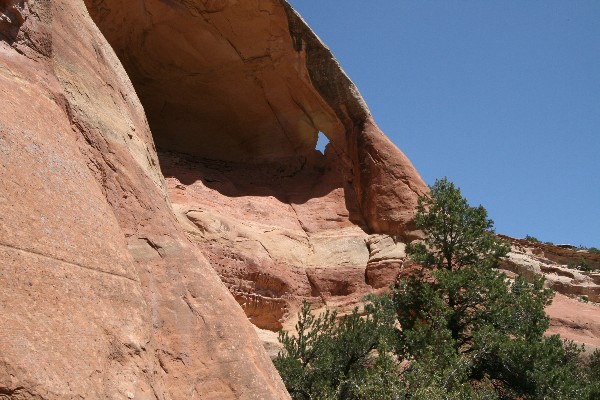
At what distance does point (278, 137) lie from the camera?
2184 cm

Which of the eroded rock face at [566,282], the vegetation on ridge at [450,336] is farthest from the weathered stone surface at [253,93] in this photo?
the eroded rock face at [566,282]

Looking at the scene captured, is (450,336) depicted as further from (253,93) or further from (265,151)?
(253,93)

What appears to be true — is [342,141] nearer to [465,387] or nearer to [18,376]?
[465,387]

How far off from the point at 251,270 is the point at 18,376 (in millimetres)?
12441

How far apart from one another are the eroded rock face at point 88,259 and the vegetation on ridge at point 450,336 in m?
5.87

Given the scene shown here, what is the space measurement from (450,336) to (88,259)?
1058cm

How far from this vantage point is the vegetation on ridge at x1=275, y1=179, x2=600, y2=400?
13.0 m

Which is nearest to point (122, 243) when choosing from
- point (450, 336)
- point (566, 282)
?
point (450, 336)

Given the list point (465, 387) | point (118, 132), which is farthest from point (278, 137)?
point (118, 132)

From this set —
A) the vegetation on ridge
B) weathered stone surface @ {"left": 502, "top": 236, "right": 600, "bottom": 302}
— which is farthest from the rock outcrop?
weathered stone surface @ {"left": 502, "top": 236, "right": 600, "bottom": 302}

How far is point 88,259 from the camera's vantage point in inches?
198

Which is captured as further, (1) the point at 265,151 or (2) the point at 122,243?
(1) the point at 265,151

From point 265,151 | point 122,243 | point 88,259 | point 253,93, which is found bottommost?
point 88,259

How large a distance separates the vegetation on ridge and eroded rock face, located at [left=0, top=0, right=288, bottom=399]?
5875 mm
